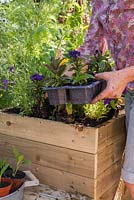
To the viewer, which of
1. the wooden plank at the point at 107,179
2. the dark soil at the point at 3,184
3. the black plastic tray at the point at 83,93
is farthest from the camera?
the wooden plank at the point at 107,179

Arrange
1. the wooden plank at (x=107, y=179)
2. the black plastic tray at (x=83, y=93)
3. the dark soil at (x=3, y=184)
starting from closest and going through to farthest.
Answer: the black plastic tray at (x=83, y=93), the dark soil at (x=3, y=184), the wooden plank at (x=107, y=179)

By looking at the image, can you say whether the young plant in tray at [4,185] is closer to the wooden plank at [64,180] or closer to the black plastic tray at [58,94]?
the wooden plank at [64,180]

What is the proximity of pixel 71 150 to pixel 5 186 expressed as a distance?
288mm

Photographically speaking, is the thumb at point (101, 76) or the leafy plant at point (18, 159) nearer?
the thumb at point (101, 76)

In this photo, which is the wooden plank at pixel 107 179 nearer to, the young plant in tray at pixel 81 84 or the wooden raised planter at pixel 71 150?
the wooden raised planter at pixel 71 150

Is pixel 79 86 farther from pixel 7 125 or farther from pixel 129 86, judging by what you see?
pixel 7 125

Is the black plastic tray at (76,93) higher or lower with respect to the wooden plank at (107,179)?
higher

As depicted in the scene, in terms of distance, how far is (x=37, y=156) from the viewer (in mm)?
1474

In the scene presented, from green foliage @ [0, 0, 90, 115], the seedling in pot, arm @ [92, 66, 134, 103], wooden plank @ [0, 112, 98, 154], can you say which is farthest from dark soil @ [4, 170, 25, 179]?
arm @ [92, 66, 134, 103]

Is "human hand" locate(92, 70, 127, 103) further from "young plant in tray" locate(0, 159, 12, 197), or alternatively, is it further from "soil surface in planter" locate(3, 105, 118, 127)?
"young plant in tray" locate(0, 159, 12, 197)

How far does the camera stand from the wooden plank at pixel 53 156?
1350 mm

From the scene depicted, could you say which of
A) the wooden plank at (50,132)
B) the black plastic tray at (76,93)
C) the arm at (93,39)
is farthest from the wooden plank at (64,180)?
the arm at (93,39)

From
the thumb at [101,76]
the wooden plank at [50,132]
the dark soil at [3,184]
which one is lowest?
the dark soil at [3,184]

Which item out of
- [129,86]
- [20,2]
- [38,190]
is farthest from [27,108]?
[20,2]
